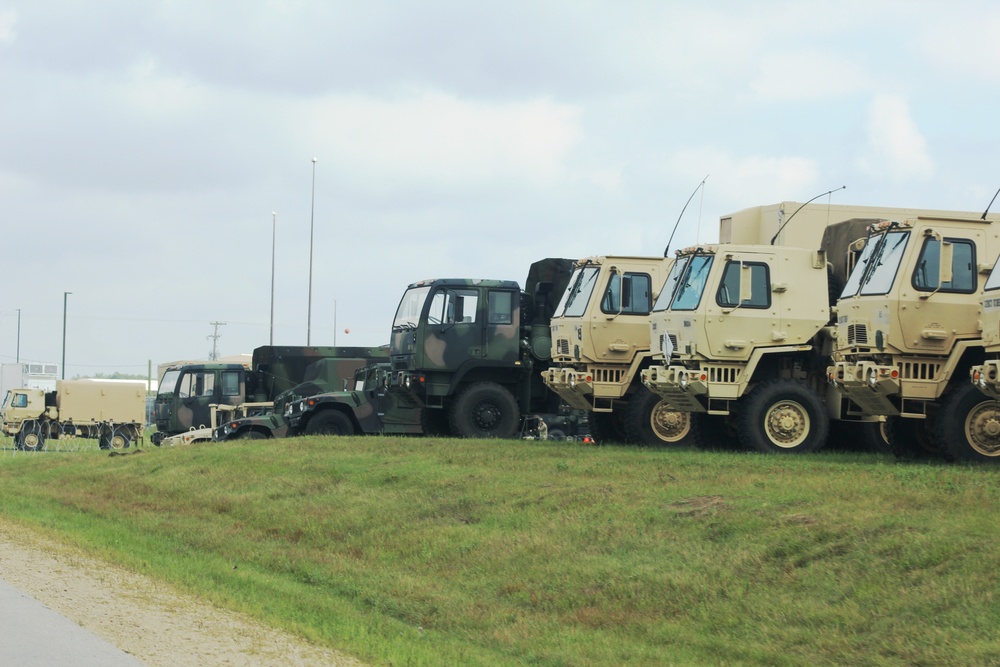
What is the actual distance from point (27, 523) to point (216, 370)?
69.6ft

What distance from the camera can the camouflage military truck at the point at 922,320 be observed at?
623 inches

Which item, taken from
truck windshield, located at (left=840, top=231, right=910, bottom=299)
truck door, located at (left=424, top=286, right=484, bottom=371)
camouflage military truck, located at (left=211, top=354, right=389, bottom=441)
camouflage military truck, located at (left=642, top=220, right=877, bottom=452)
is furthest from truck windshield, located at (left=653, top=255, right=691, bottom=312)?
camouflage military truck, located at (left=211, top=354, right=389, bottom=441)

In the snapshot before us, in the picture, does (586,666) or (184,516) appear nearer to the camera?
(586,666)

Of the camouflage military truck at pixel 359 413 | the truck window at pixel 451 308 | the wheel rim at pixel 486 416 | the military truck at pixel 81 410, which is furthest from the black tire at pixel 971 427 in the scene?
the military truck at pixel 81 410

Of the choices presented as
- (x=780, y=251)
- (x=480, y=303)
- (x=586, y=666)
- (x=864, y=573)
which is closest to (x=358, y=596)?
(x=586, y=666)

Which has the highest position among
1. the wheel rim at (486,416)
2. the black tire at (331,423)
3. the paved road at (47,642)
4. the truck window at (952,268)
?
the truck window at (952,268)

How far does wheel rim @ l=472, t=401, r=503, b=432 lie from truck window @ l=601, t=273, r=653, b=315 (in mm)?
4338

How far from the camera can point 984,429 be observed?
15109 mm

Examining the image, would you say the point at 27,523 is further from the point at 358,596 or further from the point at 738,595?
the point at 738,595

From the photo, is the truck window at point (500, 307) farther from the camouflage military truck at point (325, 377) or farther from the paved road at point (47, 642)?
the paved road at point (47, 642)

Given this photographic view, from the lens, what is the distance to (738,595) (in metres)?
9.81

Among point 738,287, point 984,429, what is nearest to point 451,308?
point 738,287

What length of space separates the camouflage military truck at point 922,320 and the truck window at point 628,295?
248 inches

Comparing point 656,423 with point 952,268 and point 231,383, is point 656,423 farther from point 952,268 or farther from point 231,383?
point 231,383
